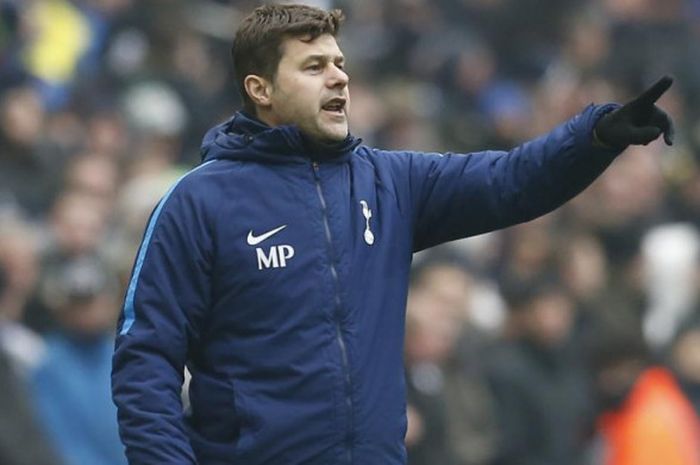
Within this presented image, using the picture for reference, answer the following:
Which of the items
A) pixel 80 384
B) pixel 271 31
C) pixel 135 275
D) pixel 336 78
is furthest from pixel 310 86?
pixel 80 384

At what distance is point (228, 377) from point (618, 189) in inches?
306

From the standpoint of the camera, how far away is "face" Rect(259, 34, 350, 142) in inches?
209

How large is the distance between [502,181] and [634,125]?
40 cm

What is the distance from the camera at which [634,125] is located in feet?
17.1

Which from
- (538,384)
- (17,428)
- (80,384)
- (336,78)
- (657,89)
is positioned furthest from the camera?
(538,384)

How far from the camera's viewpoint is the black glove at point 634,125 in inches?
204

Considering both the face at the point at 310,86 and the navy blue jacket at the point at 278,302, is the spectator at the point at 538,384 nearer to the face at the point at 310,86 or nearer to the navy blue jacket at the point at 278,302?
the navy blue jacket at the point at 278,302

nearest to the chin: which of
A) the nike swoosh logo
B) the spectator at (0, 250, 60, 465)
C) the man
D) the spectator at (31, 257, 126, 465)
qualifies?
the man

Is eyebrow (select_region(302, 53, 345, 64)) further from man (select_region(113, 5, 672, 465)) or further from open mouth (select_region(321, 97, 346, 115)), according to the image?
open mouth (select_region(321, 97, 346, 115))

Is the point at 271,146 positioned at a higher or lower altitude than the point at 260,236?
higher

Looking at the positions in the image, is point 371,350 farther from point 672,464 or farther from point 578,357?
point 578,357

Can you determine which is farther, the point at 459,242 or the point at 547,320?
the point at 459,242

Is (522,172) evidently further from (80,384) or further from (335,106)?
(80,384)

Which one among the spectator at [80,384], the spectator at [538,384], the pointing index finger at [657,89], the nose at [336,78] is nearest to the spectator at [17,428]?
the spectator at [80,384]
